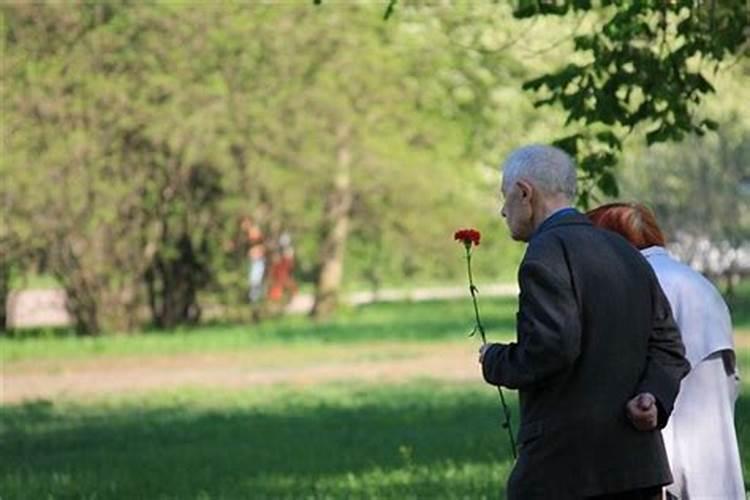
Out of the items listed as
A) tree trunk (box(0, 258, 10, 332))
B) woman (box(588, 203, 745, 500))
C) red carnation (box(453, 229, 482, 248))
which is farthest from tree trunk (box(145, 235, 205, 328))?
red carnation (box(453, 229, 482, 248))

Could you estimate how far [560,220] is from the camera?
728 cm

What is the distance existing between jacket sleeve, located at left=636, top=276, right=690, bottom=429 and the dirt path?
1881 cm

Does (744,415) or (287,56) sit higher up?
(287,56)

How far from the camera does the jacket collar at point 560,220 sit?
23.9 ft

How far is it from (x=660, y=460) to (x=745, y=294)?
4649cm

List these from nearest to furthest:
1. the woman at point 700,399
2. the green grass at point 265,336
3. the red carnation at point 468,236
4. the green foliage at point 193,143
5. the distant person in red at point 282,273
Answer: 1. the red carnation at point 468,236
2. the woman at point 700,399
3. the green grass at point 265,336
4. the green foliage at point 193,143
5. the distant person in red at point 282,273

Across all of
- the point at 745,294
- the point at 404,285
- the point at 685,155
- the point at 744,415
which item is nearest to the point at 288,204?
the point at 685,155

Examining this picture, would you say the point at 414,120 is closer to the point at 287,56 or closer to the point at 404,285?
the point at 287,56

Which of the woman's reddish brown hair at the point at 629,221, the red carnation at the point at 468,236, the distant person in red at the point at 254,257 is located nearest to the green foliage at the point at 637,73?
the woman's reddish brown hair at the point at 629,221

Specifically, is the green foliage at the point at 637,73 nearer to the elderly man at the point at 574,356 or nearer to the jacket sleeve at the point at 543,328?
the elderly man at the point at 574,356

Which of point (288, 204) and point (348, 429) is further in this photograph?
point (288, 204)

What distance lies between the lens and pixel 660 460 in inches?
291

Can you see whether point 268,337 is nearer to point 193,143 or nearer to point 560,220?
point 193,143

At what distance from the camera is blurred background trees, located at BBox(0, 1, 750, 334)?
36.8 meters
